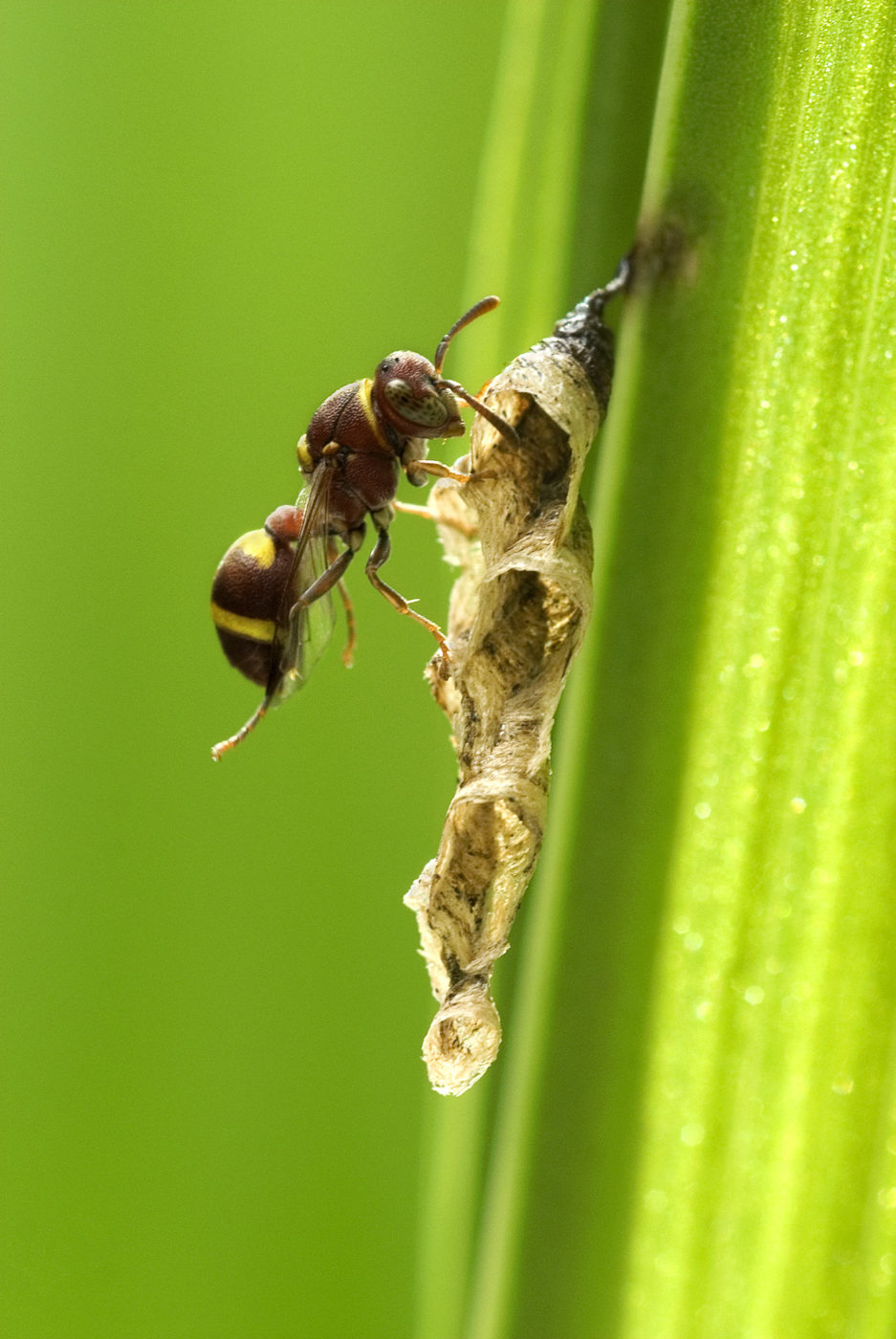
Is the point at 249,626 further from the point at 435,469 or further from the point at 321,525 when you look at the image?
the point at 435,469

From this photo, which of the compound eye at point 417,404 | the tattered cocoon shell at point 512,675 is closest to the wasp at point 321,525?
the compound eye at point 417,404

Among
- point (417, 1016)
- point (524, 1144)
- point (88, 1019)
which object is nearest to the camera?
point (524, 1144)

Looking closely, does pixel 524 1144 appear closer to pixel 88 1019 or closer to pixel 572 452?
pixel 572 452

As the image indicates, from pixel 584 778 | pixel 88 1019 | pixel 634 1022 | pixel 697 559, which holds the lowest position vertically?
pixel 88 1019

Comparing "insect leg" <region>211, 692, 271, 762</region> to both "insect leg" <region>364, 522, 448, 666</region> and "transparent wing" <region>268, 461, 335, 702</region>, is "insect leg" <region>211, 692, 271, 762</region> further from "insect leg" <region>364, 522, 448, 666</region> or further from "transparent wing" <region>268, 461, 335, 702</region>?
"insect leg" <region>364, 522, 448, 666</region>

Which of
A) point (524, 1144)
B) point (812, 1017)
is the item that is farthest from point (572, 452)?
point (524, 1144)

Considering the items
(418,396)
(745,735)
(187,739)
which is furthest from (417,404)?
(745,735)
